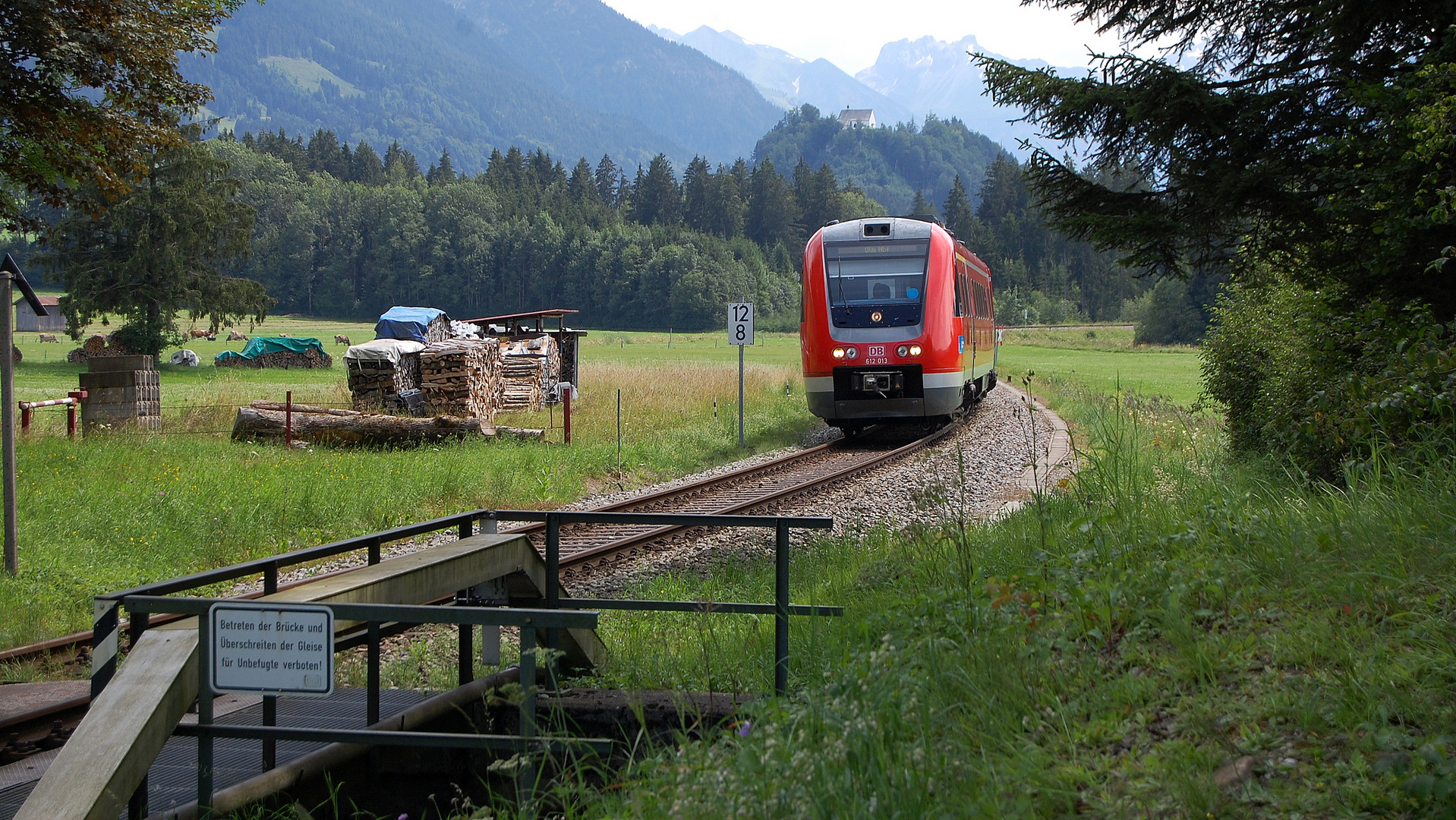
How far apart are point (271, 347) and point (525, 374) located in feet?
92.4

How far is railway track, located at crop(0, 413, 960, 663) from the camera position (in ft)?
27.2

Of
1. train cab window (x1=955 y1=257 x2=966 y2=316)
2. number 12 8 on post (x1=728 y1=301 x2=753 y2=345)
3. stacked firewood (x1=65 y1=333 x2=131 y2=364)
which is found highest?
train cab window (x1=955 y1=257 x2=966 y2=316)

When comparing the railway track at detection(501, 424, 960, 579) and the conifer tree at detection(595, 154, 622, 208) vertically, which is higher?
the conifer tree at detection(595, 154, 622, 208)

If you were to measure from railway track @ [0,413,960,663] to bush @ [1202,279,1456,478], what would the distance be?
4.48 m

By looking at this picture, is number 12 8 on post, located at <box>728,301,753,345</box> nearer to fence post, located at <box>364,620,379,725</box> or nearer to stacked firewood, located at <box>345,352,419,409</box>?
stacked firewood, located at <box>345,352,419,409</box>

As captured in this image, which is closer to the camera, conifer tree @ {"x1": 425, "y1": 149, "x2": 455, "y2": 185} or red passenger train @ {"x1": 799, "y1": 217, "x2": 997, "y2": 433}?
red passenger train @ {"x1": 799, "y1": 217, "x2": 997, "y2": 433}

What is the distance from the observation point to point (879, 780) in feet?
9.12

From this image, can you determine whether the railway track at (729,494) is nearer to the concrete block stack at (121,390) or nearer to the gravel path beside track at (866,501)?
the gravel path beside track at (866,501)

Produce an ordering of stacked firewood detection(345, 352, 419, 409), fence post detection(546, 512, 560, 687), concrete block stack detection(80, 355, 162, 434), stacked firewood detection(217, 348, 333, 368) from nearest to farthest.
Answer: fence post detection(546, 512, 560, 687), concrete block stack detection(80, 355, 162, 434), stacked firewood detection(345, 352, 419, 409), stacked firewood detection(217, 348, 333, 368)

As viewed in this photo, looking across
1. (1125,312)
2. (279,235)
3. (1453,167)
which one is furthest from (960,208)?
(1453,167)

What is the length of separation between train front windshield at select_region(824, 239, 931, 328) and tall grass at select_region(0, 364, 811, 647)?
355cm

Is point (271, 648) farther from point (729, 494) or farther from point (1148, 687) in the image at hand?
point (729, 494)

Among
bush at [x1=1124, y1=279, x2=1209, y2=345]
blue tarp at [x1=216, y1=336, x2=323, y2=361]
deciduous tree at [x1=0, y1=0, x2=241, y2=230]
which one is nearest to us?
deciduous tree at [x1=0, y1=0, x2=241, y2=230]

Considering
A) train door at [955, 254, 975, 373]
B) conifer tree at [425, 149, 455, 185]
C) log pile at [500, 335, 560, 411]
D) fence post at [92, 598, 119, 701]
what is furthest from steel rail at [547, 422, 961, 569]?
conifer tree at [425, 149, 455, 185]
